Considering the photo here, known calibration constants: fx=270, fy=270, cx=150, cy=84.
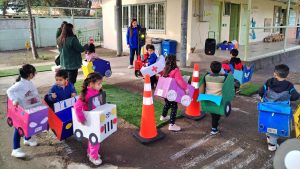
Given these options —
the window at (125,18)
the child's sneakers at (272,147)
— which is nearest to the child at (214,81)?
the child's sneakers at (272,147)

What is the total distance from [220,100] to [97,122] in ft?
6.13

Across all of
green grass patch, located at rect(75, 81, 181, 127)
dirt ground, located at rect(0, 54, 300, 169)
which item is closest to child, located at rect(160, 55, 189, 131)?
dirt ground, located at rect(0, 54, 300, 169)

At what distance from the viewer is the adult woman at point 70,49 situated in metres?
5.54

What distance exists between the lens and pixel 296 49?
1366 cm

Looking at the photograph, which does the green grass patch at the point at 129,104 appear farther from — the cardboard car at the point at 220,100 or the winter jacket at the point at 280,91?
the winter jacket at the point at 280,91

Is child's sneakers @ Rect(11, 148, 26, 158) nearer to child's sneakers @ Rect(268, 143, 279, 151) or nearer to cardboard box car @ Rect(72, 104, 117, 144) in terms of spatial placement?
cardboard box car @ Rect(72, 104, 117, 144)

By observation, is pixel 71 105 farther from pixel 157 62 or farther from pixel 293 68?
pixel 293 68

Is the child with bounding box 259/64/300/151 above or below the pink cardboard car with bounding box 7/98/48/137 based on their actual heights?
above

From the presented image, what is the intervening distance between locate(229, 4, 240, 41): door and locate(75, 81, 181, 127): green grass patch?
29.5ft

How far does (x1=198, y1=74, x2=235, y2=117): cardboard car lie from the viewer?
13.5 ft

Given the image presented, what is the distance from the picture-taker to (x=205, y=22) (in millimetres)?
Result: 11609

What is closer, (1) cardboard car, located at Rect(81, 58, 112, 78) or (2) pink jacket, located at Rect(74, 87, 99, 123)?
(2) pink jacket, located at Rect(74, 87, 99, 123)

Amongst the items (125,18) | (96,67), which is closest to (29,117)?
(96,67)

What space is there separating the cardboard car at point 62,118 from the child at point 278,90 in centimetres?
283
